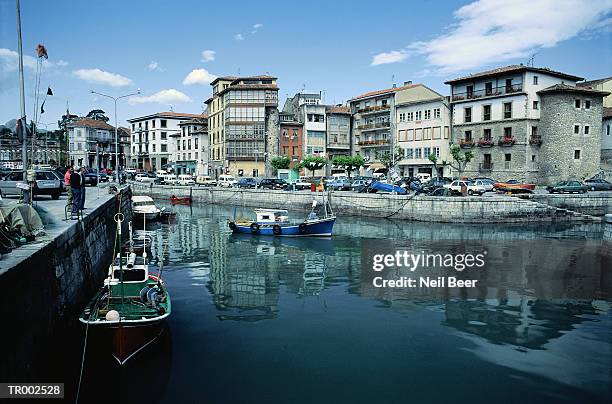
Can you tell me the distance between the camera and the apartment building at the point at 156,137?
114 m

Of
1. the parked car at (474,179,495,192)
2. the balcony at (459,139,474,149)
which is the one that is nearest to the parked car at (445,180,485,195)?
the parked car at (474,179,495,192)

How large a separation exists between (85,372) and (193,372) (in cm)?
294

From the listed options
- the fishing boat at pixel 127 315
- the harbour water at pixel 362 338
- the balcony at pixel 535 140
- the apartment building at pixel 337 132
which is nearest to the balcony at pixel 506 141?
the balcony at pixel 535 140

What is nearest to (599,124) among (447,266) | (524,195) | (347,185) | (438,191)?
(524,195)

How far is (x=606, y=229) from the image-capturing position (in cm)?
4047

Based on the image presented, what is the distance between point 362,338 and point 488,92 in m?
58.3

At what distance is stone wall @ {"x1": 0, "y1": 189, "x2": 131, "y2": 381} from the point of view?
9.46 meters

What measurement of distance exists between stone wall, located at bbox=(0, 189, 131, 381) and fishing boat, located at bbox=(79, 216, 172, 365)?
0.95 metres

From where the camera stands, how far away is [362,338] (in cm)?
1536

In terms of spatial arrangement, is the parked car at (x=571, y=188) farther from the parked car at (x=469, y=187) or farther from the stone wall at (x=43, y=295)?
the stone wall at (x=43, y=295)

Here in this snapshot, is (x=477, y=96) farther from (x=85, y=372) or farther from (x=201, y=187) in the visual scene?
(x=85, y=372)

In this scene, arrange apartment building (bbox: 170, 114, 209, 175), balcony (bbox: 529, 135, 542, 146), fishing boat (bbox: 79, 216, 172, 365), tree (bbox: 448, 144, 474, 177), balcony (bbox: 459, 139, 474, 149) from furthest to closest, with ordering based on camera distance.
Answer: apartment building (bbox: 170, 114, 209, 175)
balcony (bbox: 459, 139, 474, 149)
tree (bbox: 448, 144, 474, 177)
balcony (bbox: 529, 135, 542, 146)
fishing boat (bbox: 79, 216, 172, 365)

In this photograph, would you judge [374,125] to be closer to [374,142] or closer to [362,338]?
[374,142]

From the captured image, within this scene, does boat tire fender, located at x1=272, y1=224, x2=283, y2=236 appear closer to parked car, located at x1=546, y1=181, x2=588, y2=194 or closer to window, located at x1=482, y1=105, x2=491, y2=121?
parked car, located at x1=546, y1=181, x2=588, y2=194
